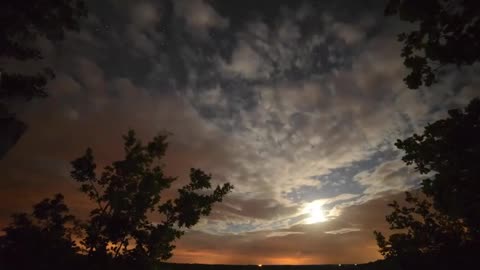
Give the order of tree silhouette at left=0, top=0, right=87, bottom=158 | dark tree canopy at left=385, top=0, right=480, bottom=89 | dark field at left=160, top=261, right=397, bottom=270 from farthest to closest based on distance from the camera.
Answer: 1. dark field at left=160, top=261, right=397, bottom=270
2. tree silhouette at left=0, top=0, right=87, bottom=158
3. dark tree canopy at left=385, top=0, right=480, bottom=89

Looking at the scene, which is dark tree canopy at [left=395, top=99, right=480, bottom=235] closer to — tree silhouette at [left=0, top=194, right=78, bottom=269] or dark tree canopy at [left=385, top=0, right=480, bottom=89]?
dark tree canopy at [left=385, top=0, right=480, bottom=89]

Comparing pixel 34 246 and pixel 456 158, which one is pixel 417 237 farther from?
pixel 34 246

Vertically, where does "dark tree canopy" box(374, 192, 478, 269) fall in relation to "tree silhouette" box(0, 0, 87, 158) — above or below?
below

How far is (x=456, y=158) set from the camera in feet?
33.0

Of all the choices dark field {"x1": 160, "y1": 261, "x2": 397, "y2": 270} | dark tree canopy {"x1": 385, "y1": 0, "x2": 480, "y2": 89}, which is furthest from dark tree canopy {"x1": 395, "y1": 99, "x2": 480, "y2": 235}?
dark field {"x1": 160, "y1": 261, "x2": 397, "y2": 270}

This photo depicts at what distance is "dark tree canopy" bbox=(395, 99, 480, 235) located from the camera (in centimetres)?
984

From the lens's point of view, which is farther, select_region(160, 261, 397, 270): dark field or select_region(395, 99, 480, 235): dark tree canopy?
select_region(160, 261, 397, 270): dark field

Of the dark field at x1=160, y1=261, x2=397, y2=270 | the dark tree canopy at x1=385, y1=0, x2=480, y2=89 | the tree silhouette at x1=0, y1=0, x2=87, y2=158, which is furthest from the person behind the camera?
the dark field at x1=160, y1=261, x2=397, y2=270

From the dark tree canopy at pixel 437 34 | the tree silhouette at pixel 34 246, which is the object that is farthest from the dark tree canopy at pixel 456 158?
the tree silhouette at pixel 34 246

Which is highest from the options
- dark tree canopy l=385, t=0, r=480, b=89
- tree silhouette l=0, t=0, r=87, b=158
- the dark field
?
tree silhouette l=0, t=0, r=87, b=158

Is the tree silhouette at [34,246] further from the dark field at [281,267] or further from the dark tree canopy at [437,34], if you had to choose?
the dark tree canopy at [437,34]

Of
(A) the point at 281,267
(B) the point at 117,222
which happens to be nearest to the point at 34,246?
(B) the point at 117,222

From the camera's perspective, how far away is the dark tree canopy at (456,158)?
9.84 meters

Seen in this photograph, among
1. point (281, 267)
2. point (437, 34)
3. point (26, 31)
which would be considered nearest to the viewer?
point (437, 34)
